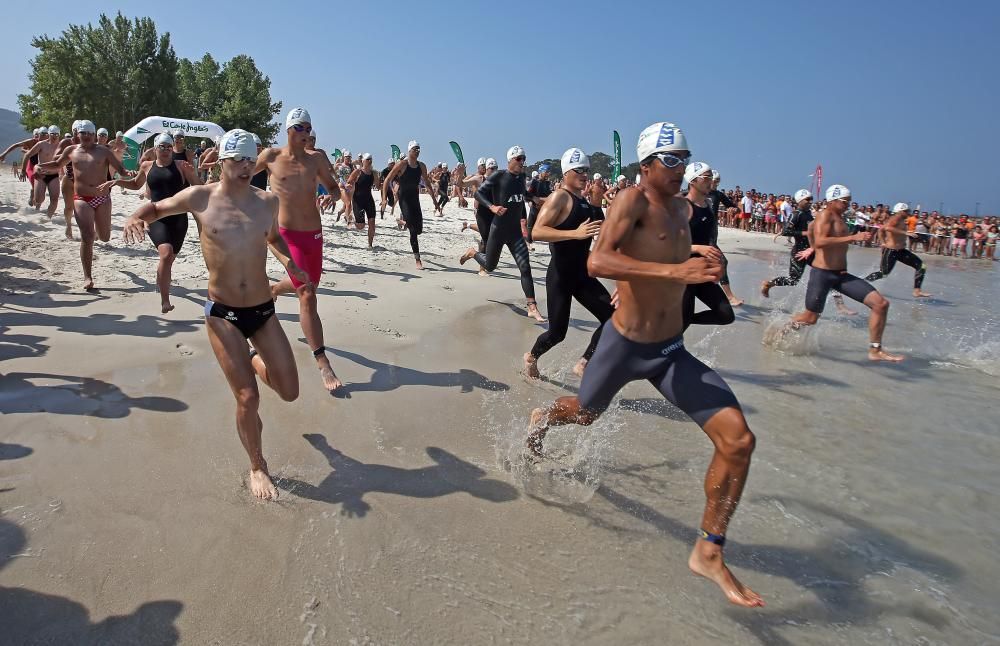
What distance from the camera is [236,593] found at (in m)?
2.66

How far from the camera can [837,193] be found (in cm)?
774

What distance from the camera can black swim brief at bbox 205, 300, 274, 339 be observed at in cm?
348

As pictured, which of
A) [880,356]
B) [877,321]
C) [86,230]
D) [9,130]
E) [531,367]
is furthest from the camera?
[9,130]

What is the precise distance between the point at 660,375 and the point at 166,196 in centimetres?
635

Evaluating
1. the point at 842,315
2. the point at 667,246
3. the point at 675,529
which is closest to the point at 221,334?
the point at 667,246

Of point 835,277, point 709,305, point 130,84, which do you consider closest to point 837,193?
point 835,277

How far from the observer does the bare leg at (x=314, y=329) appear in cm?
499

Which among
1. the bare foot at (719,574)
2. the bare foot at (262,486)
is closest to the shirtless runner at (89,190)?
the bare foot at (262,486)

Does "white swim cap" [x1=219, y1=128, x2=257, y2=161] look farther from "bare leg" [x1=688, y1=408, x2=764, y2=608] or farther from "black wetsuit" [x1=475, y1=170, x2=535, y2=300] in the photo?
"black wetsuit" [x1=475, y1=170, x2=535, y2=300]

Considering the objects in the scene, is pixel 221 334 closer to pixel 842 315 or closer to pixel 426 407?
pixel 426 407

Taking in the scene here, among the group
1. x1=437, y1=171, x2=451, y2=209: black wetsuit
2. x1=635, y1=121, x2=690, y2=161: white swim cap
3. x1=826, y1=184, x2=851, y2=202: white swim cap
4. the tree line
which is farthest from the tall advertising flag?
the tree line

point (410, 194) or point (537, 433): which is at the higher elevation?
point (410, 194)

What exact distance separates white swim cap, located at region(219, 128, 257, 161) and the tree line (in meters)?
49.9

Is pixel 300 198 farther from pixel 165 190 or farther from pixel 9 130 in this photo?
pixel 9 130
